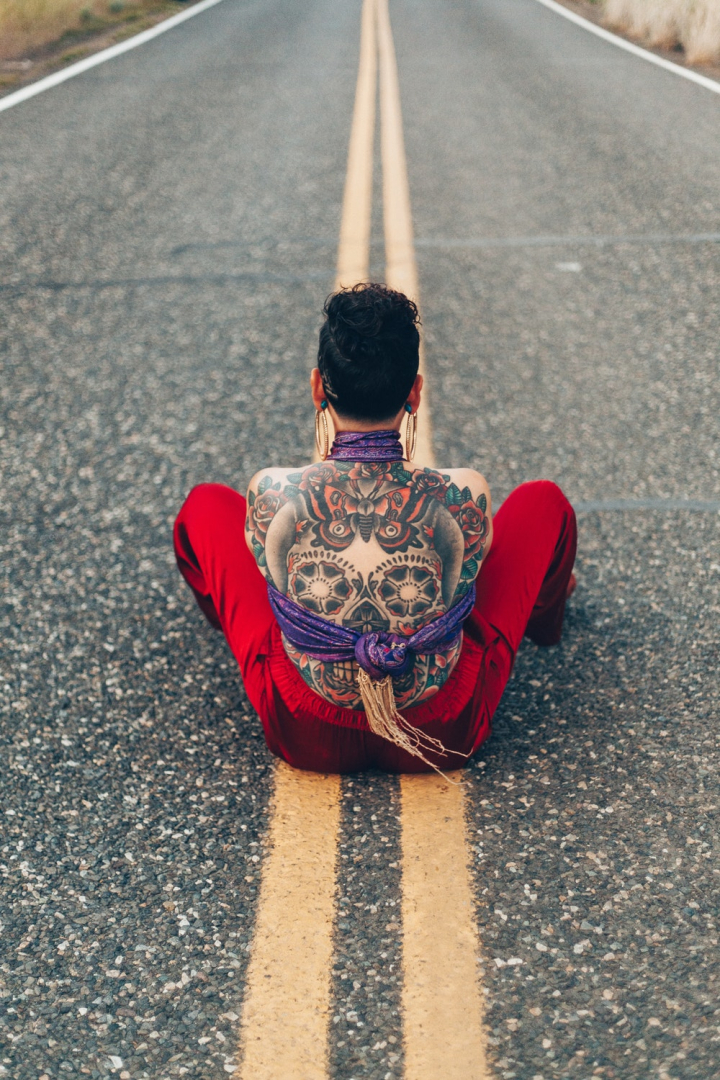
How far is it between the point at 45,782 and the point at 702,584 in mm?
2004

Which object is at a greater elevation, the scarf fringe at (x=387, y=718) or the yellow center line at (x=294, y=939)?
the scarf fringe at (x=387, y=718)

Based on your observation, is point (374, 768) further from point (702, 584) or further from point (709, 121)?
point (709, 121)

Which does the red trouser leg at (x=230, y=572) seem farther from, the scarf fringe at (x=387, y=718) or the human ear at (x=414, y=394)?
the human ear at (x=414, y=394)

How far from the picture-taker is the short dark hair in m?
2.11

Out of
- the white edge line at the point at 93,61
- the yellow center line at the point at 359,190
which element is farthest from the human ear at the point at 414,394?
the white edge line at the point at 93,61

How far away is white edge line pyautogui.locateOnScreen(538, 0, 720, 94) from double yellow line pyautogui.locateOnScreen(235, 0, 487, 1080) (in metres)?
9.97

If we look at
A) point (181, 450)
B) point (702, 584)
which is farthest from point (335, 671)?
point (181, 450)

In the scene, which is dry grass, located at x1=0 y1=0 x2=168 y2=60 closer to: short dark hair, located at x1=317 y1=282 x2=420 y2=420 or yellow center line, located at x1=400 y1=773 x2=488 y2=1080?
short dark hair, located at x1=317 y1=282 x2=420 y2=420

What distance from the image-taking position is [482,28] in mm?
14844

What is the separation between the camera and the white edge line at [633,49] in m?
10.8

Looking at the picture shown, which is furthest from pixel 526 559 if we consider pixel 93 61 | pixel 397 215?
pixel 93 61

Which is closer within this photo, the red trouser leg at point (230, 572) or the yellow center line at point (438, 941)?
the yellow center line at point (438, 941)

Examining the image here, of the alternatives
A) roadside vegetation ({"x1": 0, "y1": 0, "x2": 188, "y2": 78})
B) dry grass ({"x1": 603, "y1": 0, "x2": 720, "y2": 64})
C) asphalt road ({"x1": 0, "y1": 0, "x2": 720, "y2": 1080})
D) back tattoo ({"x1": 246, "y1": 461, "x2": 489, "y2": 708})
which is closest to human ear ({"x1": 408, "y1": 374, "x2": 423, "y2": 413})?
back tattoo ({"x1": 246, "y1": 461, "x2": 489, "y2": 708})

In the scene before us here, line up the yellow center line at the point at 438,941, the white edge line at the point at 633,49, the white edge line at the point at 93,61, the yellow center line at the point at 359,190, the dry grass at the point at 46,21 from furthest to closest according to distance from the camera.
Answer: the dry grass at the point at 46,21 < the white edge line at the point at 633,49 < the white edge line at the point at 93,61 < the yellow center line at the point at 359,190 < the yellow center line at the point at 438,941
